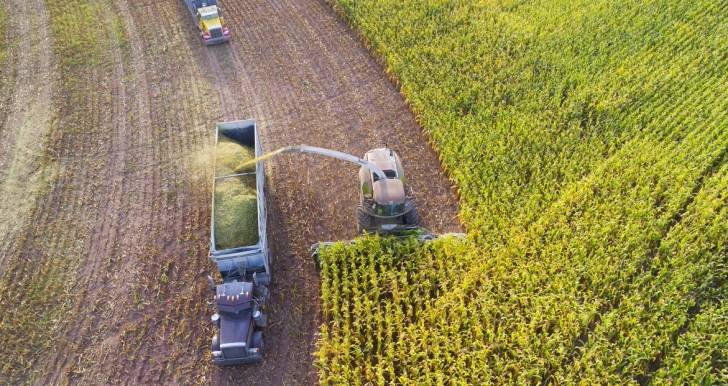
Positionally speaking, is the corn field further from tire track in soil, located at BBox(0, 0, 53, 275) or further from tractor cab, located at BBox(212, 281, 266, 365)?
tire track in soil, located at BBox(0, 0, 53, 275)

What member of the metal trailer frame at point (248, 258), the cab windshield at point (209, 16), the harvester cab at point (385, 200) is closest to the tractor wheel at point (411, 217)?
the harvester cab at point (385, 200)

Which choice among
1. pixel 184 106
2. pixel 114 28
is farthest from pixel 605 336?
pixel 114 28

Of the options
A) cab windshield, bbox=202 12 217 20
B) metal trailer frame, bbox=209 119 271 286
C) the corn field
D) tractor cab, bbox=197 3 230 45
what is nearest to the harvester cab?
the corn field

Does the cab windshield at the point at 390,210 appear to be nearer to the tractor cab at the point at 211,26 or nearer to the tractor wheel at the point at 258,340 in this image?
the tractor wheel at the point at 258,340

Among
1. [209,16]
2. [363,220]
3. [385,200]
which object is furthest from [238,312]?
[209,16]

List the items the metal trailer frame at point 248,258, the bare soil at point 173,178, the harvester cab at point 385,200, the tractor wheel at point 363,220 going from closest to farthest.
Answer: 1. the metal trailer frame at point 248,258
2. the bare soil at point 173,178
3. the harvester cab at point 385,200
4. the tractor wheel at point 363,220
